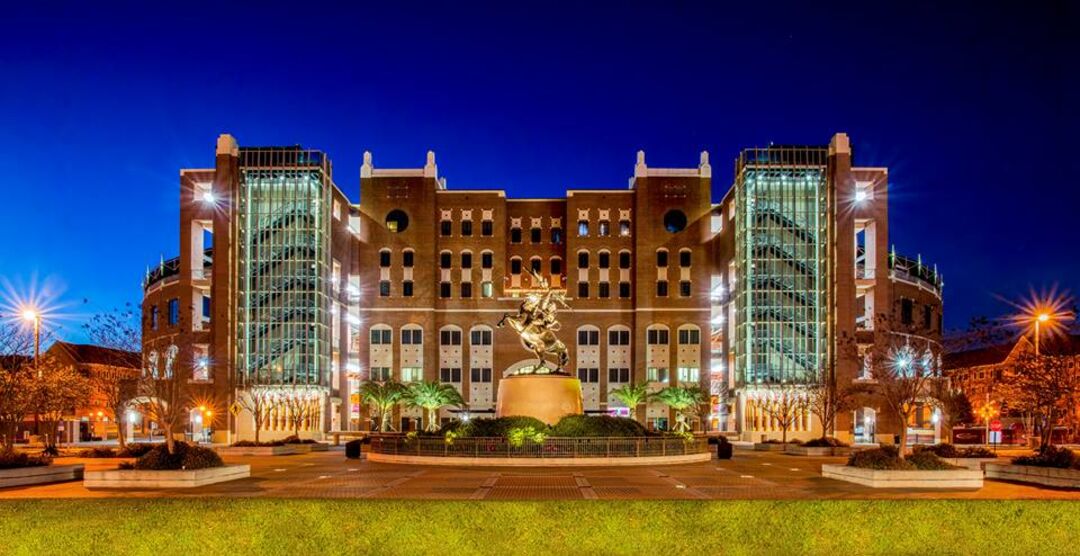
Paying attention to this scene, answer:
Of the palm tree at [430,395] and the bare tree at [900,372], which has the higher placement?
the bare tree at [900,372]

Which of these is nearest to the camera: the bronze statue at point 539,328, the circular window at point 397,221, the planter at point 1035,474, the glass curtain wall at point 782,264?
the planter at point 1035,474

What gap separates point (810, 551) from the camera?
16328 millimetres

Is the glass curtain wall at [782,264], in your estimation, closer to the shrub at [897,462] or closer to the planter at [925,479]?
the shrub at [897,462]

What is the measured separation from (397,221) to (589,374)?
24.2 meters

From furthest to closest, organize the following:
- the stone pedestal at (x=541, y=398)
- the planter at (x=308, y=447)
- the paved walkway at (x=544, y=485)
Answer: the planter at (x=308, y=447) → the stone pedestal at (x=541, y=398) → the paved walkway at (x=544, y=485)

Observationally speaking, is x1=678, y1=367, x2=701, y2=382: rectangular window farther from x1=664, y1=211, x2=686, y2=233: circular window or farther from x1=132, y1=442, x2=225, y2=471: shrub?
x1=132, y1=442, x2=225, y2=471: shrub

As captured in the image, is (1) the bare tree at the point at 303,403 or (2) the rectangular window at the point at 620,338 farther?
(2) the rectangular window at the point at 620,338

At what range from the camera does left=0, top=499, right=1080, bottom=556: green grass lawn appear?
16.0 metres

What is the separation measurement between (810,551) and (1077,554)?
4.45 metres

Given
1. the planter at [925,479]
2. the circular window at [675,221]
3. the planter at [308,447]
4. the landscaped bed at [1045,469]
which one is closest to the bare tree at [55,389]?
the planter at [308,447]

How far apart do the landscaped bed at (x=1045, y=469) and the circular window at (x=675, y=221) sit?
221 feet

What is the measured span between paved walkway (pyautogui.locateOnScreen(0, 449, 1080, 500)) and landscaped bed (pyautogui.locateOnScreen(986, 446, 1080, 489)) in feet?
2.19

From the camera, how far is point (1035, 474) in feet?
90.6

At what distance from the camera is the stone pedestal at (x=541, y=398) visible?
139 feet
